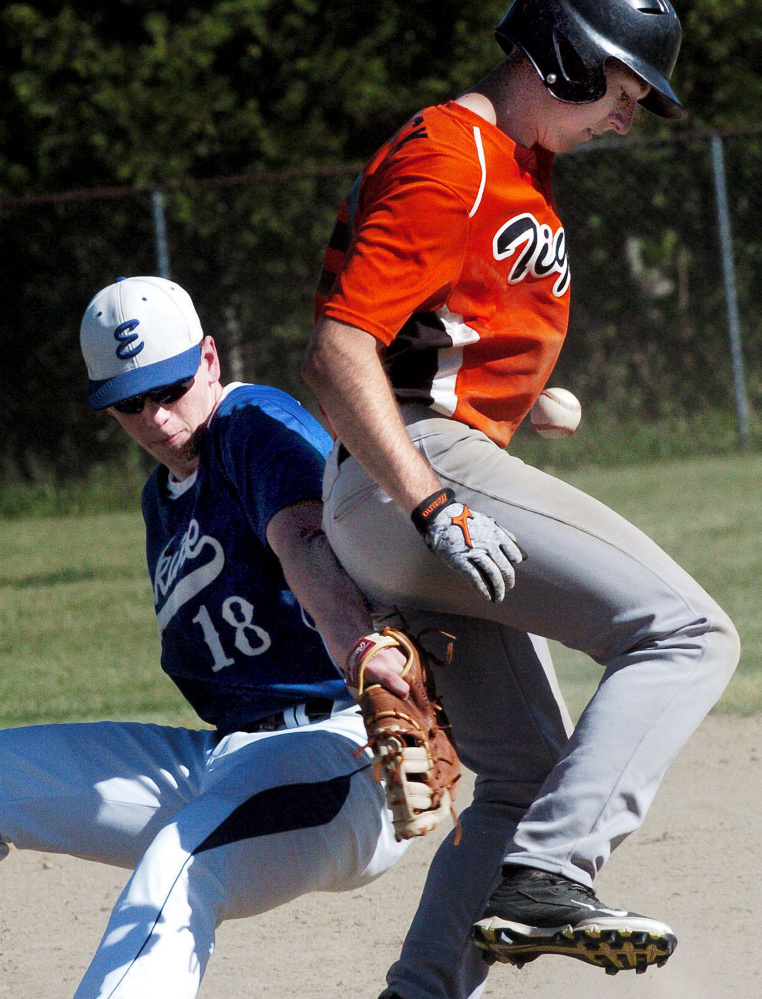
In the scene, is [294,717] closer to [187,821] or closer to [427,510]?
[187,821]

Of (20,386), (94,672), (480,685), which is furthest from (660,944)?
(20,386)

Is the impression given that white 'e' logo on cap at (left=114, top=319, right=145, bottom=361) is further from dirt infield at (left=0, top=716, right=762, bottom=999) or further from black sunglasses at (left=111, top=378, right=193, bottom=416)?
dirt infield at (left=0, top=716, right=762, bottom=999)

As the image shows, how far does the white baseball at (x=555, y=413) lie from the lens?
123 inches

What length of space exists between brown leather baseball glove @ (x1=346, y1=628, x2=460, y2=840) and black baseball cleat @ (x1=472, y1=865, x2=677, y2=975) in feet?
0.60

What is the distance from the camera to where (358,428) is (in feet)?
8.16

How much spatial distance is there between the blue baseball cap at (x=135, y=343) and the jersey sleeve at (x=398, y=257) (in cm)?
51

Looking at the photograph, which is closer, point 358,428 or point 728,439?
point 358,428

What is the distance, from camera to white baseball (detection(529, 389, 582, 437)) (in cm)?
312

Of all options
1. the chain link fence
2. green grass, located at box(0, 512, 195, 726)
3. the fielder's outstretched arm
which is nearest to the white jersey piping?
the fielder's outstretched arm

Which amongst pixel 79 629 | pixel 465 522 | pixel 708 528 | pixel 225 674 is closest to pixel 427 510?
pixel 465 522

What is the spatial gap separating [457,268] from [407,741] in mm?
844

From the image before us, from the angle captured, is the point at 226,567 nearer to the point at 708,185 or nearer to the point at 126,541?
the point at 126,541

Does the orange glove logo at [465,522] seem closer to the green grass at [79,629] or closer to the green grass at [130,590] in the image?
the green grass at [130,590]

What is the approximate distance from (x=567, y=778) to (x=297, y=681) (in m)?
0.65
